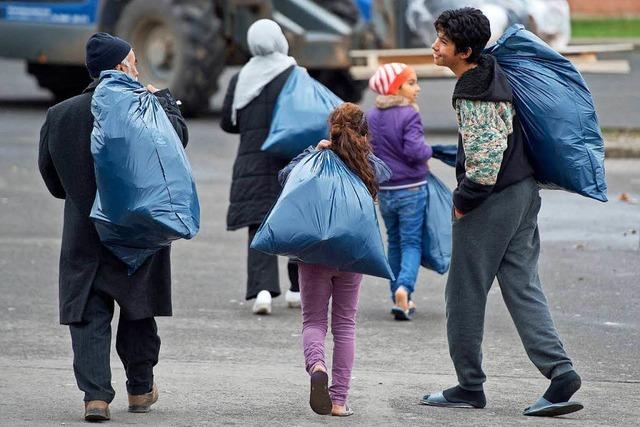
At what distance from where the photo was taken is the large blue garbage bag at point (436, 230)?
8461mm

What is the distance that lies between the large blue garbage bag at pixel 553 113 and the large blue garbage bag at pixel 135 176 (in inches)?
55.2

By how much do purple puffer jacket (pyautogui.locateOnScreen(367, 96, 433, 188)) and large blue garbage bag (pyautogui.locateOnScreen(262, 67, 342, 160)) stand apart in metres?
0.27

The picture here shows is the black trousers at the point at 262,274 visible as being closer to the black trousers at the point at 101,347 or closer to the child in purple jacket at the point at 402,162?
the child in purple jacket at the point at 402,162

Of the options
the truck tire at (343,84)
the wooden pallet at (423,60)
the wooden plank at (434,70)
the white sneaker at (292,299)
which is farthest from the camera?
the truck tire at (343,84)

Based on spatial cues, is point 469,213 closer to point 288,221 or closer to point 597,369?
point 288,221

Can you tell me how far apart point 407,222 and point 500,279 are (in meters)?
2.31

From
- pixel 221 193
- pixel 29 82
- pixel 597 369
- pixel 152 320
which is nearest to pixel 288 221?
pixel 152 320

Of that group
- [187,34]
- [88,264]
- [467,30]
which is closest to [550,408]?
[467,30]

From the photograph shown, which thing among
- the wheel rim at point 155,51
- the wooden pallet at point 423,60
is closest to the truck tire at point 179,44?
the wheel rim at point 155,51

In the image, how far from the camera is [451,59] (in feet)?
19.5

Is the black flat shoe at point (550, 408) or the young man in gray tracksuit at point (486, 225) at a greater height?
the young man in gray tracksuit at point (486, 225)

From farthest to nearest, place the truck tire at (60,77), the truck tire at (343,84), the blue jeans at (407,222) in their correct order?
1. the truck tire at (60,77)
2. the truck tire at (343,84)
3. the blue jeans at (407,222)

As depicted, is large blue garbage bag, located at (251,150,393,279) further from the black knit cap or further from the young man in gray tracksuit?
the black knit cap

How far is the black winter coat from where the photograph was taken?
854 cm
